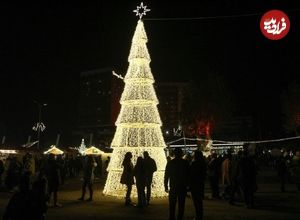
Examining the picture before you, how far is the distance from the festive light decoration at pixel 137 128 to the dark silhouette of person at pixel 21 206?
11.4 meters

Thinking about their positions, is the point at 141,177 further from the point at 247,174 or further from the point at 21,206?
the point at 21,206

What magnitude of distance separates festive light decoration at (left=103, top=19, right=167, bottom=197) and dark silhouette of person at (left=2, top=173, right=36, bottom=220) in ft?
37.3

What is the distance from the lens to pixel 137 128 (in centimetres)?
1725

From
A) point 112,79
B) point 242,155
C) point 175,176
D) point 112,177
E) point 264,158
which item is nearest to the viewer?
point 175,176

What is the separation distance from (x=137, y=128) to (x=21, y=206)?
39.5 ft

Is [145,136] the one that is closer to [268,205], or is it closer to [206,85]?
[268,205]

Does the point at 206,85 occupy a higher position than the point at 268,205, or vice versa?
the point at 206,85

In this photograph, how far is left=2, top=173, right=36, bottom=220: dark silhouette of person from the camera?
523 cm

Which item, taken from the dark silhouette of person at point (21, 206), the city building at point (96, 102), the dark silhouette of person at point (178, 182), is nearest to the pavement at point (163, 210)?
the dark silhouette of person at point (178, 182)

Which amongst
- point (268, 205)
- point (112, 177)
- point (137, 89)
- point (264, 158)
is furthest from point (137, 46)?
point (264, 158)

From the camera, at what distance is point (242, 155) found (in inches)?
521

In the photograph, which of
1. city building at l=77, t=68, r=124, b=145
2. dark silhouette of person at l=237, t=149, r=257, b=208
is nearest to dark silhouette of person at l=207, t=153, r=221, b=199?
dark silhouette of person at l=237, t=149, r=257, b=208

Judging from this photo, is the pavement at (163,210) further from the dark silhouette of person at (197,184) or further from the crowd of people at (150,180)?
the dark silhouette of person at (197,184)

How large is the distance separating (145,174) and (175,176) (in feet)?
14.3
